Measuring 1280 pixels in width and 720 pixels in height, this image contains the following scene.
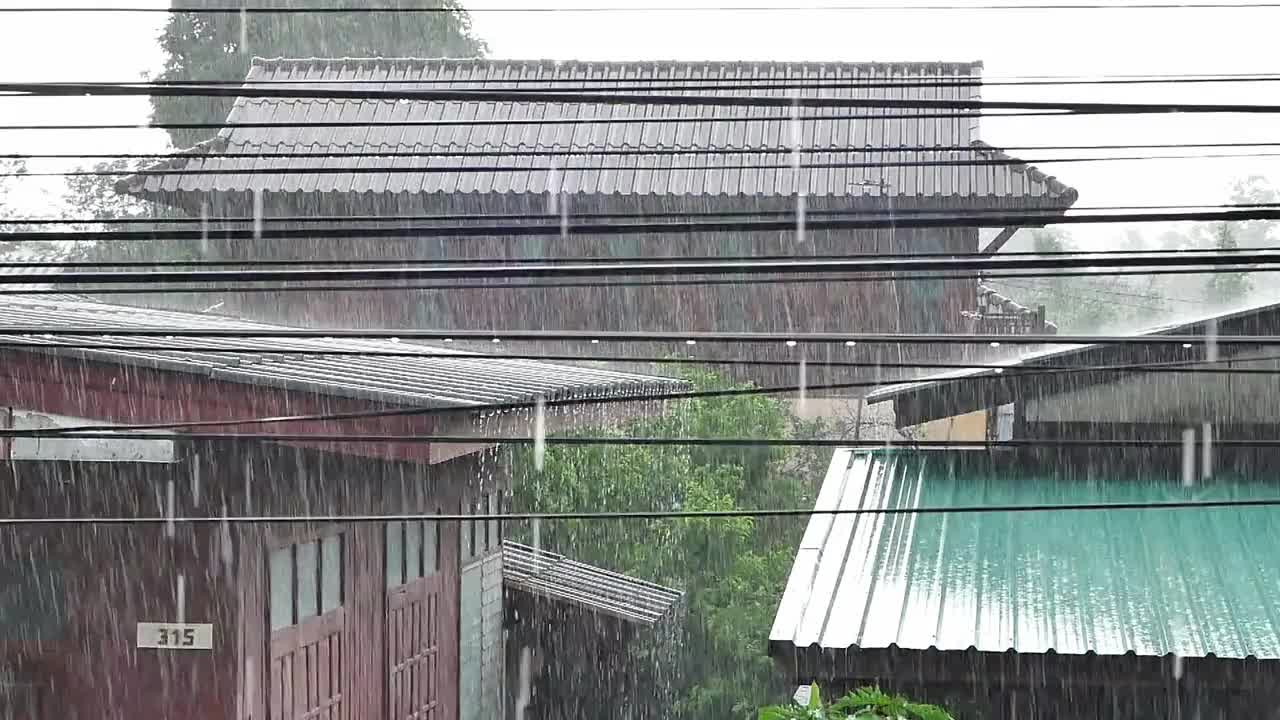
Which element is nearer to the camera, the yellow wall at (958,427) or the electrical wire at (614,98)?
the electrical wire at (614,98)

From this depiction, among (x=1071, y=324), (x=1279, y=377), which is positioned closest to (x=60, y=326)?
(x=1279, y=377)

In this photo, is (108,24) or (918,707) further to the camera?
(108,24)

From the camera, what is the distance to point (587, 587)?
1135 cm

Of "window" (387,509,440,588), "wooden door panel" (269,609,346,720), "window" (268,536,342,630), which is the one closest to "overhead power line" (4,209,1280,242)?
"window" (268,536,342,630)

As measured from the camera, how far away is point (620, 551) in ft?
43.1

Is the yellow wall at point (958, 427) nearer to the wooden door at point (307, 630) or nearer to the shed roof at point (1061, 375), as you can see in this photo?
Answer: the shed roof at point (1061, 375)

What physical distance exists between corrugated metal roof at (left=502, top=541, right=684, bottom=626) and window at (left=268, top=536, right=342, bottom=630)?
10.7 ft

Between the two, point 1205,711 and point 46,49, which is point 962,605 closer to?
point 1205,711

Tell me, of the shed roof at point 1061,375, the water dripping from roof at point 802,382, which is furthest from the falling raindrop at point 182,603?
the water dripping from roof at point 802,382

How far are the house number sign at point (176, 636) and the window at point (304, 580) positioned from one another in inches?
15.2

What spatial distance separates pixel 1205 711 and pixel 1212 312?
2.93 metres

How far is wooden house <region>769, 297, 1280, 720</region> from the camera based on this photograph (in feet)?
17.6

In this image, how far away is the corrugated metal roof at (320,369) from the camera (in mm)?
6004

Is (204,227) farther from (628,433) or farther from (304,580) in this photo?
(304,580)
